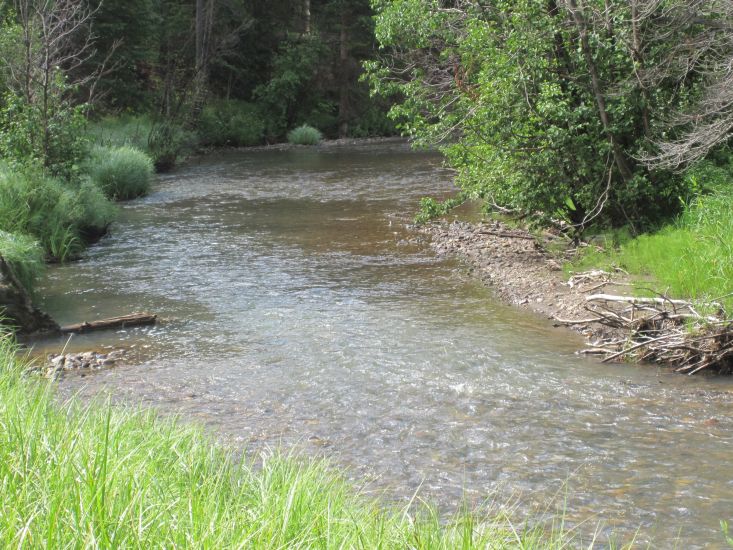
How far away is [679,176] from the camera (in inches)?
431

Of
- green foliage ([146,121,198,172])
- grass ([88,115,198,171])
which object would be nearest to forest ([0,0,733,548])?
grass ([88,115,198,171])

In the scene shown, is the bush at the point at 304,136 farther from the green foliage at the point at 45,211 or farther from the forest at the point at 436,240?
the green foliage at the point at 45,211

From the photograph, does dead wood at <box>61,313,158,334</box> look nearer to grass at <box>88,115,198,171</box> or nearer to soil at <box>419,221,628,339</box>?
soil at <box>419,221,628,339</box>

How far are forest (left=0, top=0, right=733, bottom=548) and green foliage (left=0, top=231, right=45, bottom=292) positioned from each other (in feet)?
0.10

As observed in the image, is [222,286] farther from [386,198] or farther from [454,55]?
[386,198]

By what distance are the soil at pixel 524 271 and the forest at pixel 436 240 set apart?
0.10 metres

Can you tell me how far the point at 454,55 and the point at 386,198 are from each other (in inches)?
247

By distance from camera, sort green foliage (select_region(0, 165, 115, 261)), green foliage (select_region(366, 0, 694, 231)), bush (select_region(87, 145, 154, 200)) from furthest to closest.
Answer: bush (select_region(87, 145, 154, 200))
green foliage (select_region(0, 165, 115, 261))
green foliage (select_region(366, 0, 694, 231))

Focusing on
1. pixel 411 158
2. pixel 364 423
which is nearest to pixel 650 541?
pixel 364 423

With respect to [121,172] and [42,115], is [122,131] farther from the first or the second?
[42,115]

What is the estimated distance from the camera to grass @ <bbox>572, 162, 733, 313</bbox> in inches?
335

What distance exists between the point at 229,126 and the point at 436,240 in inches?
875

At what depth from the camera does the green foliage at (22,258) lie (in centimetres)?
1030

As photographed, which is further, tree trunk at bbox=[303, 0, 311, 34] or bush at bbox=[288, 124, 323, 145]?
tree trunk at bbox=[303, 0, 311, 34]
